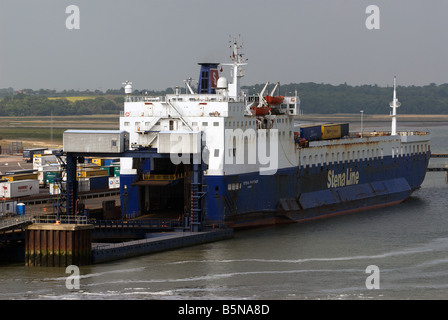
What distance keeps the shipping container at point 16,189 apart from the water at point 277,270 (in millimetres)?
15851

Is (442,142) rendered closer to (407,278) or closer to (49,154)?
Result: (49,154)

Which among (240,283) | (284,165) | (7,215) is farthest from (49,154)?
(240,283)

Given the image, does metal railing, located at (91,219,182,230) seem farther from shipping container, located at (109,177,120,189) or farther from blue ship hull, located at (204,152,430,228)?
shipping container, located at (109,177,120,189)

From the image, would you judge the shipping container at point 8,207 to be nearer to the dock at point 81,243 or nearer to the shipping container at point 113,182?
the dock at point 81,243

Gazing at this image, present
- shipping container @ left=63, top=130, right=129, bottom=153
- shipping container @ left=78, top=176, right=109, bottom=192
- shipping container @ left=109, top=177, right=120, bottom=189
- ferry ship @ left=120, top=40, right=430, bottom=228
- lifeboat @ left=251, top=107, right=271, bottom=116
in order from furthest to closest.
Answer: shipping container @ left=109, top=177, right=120, bottom=189
shipping container @ left=78, top=176, right=109, bottom=192
lifeboat @ left=251, top=107, right=271, bottom=116
ferry ship @ left=120, top=40, right=430, bottom=228
shipping container @ left=63, top=130, right=129, bottom=153

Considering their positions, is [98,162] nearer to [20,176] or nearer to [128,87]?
[20,176]

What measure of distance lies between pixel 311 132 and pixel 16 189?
66.1 ft

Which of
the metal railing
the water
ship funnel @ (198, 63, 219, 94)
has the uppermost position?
ship funnel @ (198, 63, 219, 94)

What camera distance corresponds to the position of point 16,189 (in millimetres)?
64625

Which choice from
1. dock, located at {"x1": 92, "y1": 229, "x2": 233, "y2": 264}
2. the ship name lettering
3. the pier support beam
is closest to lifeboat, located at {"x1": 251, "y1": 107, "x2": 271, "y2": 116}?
dock, located at {"x1": 92, "y1": 229, "x2": 233, "y2": 264}

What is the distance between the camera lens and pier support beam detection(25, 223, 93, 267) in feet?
153

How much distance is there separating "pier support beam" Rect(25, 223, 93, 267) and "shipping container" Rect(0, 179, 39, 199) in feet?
58.2

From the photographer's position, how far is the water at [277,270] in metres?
42.4

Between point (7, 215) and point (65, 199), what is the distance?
3.90 m
